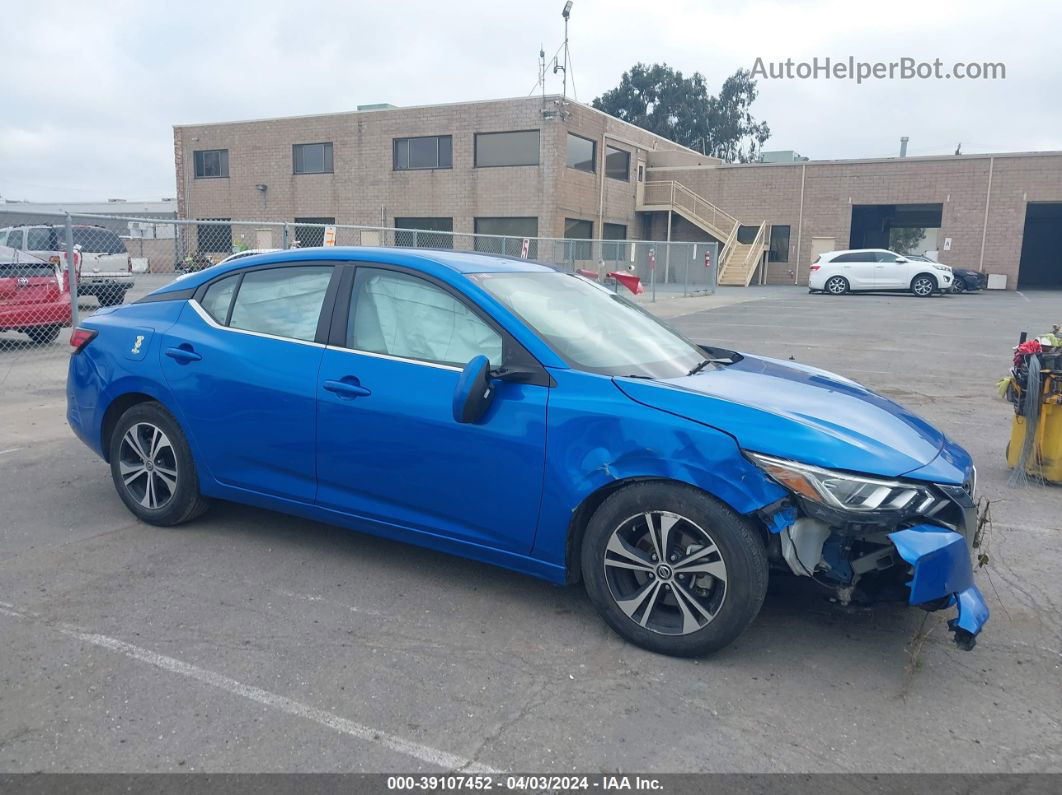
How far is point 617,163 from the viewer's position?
3638 cm

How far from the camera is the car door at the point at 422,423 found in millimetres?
3721

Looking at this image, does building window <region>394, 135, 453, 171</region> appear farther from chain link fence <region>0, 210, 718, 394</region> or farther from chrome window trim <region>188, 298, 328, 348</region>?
chrome window trim <region>188, 298, 328, 348</region>

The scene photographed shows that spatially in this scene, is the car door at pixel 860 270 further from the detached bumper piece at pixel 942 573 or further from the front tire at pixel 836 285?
the detached bumper piece at pixel 942 573

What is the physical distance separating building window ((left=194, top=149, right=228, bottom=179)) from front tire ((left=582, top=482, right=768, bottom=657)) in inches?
1477

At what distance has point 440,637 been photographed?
11.9ft

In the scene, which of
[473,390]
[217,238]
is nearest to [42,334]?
[473,390]

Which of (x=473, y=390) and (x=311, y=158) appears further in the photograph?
(x=311, y=158)

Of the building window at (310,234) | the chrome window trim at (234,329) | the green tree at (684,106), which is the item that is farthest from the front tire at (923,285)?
the green tree at (684,106)

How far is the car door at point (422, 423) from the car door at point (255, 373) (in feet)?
0.49

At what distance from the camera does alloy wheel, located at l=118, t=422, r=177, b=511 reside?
4.81 m

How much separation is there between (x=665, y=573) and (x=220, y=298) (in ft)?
9.57

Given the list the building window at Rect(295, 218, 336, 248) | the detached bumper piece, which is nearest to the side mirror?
the detached bumper piece

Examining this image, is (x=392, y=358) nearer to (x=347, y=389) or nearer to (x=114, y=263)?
(x=347, y=389)
